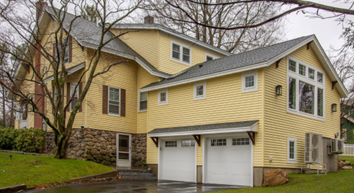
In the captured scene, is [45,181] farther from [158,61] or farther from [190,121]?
[158,61]

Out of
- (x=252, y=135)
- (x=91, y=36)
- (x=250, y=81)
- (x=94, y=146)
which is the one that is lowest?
(x=94, y=146)

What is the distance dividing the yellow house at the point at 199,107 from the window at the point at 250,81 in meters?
0.04

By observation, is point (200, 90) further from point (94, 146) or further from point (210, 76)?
point (94, 146)

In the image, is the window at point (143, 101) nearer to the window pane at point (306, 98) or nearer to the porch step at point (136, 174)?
the porch step at point (136, 174)

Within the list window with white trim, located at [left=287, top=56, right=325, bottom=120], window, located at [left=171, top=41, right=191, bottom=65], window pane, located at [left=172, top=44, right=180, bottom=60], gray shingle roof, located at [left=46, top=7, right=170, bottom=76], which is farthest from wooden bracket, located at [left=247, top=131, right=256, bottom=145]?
window pane, located at [left=172, top=44, right=180, bottom=60]

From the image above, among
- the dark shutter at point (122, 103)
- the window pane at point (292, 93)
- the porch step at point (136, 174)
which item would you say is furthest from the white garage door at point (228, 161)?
the dark shutter at point (122, 103)

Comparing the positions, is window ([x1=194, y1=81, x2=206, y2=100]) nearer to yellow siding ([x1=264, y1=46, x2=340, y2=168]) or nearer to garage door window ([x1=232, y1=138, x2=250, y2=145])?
garage door window ([x1=232, y1=138, x2=250, y2=145])

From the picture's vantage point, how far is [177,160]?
56.9ft

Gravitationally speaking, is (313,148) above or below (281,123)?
below

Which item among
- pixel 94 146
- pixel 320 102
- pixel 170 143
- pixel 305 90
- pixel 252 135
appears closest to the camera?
pixel 252 135

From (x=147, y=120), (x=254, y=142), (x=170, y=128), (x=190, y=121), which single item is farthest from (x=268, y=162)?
(x=147, y=120)

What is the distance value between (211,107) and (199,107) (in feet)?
2.60

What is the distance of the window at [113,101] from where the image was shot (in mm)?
18797

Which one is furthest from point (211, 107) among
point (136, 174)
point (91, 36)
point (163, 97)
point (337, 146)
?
point (91, 36)
